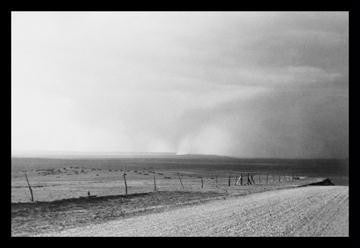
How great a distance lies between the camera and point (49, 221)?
20.8 meters

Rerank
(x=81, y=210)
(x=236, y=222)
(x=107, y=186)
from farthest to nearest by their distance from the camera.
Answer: (x=107, y=186)
(x=81, y=210)
(x=236, y=222)

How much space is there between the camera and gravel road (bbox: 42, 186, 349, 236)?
56.0 feet

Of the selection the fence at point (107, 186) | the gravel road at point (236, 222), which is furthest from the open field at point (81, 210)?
the fence at point (107, 186)

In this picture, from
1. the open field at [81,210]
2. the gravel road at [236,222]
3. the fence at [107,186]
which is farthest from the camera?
the fence at [107,186]

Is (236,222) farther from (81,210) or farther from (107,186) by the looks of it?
(107,186)

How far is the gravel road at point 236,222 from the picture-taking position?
17.1m

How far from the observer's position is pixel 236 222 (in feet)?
64.4

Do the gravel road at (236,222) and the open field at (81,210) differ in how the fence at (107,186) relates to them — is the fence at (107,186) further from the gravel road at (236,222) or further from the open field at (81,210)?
the gravel road at (236,222)

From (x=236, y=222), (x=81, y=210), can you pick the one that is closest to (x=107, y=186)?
(x=81, y=210)

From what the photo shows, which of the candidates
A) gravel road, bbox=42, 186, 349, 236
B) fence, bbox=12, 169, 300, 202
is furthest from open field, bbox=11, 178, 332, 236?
fence, bbox=12, 169, 300, 202

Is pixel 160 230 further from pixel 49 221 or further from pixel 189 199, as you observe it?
pixel 189 199

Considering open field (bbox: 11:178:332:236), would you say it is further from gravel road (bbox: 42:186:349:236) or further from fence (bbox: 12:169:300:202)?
fence (bbox: 12:169:300:202)

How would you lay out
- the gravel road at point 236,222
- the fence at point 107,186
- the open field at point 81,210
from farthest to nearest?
the fence at point 107,186 → the open field at point 81,210 → the gravel road at point 236,222
